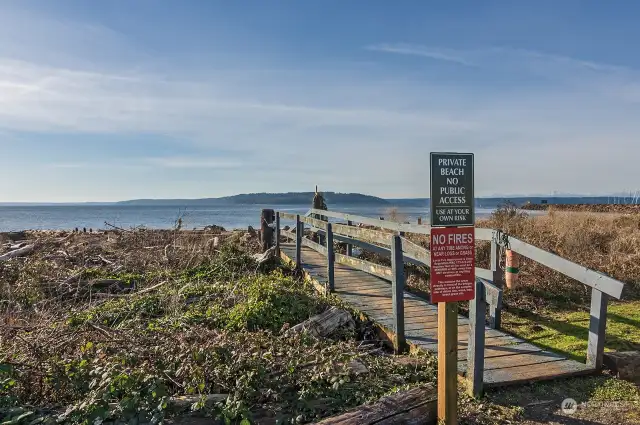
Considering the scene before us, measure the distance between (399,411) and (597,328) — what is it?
92.1 inches

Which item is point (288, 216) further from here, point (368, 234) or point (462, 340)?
point (462, 340)

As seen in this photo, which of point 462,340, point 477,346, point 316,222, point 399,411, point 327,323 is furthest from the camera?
point 316,222

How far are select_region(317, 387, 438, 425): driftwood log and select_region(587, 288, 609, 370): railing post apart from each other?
191 centimetres

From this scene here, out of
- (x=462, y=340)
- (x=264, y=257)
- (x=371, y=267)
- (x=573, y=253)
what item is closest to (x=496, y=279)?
(x=462, y=340)

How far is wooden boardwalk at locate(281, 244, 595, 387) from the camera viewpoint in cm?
435

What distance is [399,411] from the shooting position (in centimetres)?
350

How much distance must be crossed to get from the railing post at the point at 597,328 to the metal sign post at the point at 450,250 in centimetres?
191

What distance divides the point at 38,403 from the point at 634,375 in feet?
A: 17.8

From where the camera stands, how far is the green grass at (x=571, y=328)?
5504mm

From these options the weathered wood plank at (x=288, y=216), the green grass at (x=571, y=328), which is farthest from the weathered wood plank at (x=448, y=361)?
the weathered wood plank at (x=288, y=216)

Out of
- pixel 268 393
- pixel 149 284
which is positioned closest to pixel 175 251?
pixel 149 284

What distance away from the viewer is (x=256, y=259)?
33.8 feet

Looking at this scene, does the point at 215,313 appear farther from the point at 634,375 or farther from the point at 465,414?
the point at 634,375

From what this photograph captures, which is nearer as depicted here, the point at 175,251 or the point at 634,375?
the point at 634,375
